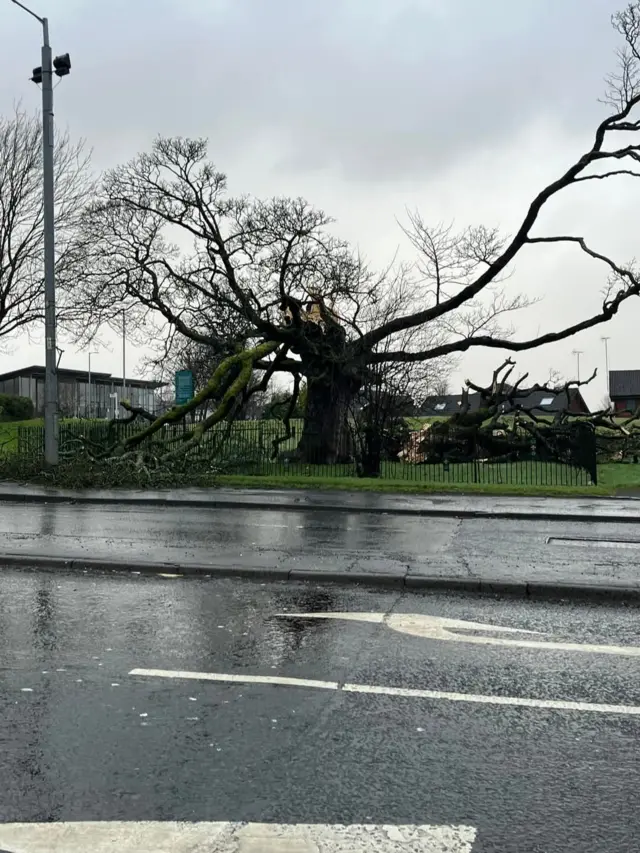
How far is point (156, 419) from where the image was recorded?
27203 millimetres

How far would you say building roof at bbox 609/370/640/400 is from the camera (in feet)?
308

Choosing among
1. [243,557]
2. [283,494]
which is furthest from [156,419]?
[243,557]

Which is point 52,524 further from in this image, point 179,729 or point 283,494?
point 179,729

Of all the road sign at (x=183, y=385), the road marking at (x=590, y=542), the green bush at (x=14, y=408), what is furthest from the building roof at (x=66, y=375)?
the road marking at (x=590, y=542)

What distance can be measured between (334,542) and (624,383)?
91.4 metres

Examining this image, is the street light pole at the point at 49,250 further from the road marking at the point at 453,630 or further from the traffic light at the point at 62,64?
the road marking at the point at 453,630

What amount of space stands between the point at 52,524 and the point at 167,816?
10441 mm

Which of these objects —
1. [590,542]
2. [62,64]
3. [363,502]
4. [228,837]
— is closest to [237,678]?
[228,837]

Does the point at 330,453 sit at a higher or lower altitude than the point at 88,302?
lower

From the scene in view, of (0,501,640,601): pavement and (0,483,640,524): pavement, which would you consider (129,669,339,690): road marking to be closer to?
(0,501,640,601): pavement

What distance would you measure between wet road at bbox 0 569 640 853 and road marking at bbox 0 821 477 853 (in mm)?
30

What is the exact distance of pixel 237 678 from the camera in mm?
5309

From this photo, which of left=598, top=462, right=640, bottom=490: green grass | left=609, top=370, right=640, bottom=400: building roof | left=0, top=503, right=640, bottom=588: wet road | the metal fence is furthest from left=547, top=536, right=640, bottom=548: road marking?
left=609, top=370, right=640, bottom=400: building roof

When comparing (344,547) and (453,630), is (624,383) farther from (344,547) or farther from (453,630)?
(453,630)
